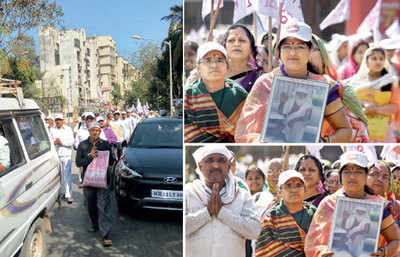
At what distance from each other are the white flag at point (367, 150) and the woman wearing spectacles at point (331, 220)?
56 mm

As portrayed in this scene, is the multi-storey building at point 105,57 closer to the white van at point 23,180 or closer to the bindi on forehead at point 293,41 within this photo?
the white van at point 23,180

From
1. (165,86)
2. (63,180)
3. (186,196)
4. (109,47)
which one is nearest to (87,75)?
(109,47)

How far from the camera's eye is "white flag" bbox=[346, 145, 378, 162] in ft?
5.39

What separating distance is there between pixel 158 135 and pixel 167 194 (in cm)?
135

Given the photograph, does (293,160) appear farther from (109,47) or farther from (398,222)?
(109,47)

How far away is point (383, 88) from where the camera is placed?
162 centimetres

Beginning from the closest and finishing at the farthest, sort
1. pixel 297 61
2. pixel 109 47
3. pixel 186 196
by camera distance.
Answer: pixel 297 61 → pixel 186 196 → pixel 109 47

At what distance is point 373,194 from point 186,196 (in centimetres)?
98

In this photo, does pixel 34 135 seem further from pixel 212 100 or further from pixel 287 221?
pixel 287 221

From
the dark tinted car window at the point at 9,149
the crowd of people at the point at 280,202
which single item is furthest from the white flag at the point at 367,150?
the dark tinted car window at the point at 9,149

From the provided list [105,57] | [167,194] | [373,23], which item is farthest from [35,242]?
[105,57]

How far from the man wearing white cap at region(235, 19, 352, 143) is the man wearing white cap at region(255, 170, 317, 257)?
0.94 ft

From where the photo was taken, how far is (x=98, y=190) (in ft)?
13.3

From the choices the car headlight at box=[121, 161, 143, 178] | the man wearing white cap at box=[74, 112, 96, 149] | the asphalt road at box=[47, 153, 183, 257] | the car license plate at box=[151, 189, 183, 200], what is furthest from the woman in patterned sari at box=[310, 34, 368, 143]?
the man wearing white cap at box=[74, 112, 96, 149]
